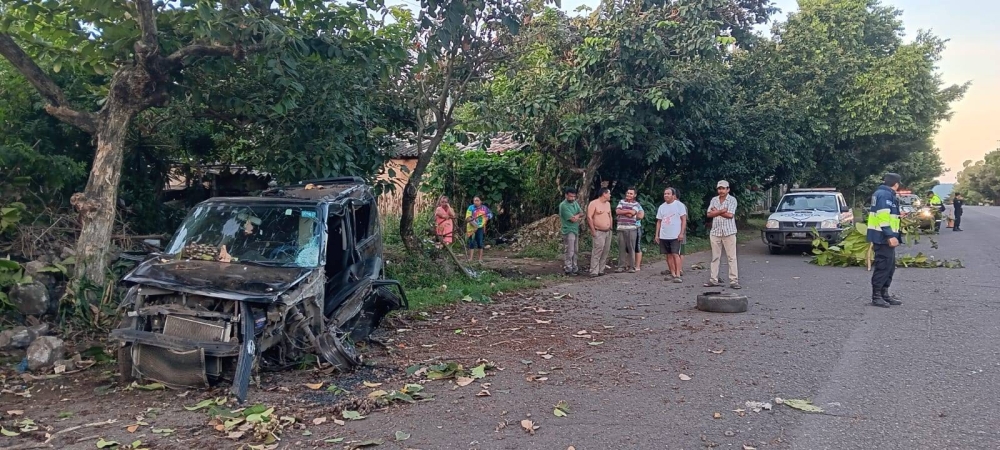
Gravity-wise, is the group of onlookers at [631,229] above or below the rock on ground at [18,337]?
above

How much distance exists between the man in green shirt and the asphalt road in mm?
3161

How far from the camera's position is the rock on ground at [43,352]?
23.1 ft

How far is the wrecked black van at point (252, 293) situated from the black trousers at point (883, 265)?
6.51 metres

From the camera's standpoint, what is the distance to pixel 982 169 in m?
96.8

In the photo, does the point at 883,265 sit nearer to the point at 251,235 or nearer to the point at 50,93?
the point at 251,235

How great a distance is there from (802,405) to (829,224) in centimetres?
1268

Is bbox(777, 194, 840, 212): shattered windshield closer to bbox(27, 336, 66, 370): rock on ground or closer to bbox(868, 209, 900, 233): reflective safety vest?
bbox(868, 209, 900, 233): reflective safety vest

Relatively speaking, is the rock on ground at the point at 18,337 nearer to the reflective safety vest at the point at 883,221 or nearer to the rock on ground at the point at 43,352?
the rock on ground at the point at 43,352

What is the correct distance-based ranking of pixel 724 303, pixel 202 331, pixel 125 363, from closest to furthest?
pixel 202 331 < pixel 125 363 < pixel 724 303

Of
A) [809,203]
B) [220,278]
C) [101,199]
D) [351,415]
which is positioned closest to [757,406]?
[351,415]

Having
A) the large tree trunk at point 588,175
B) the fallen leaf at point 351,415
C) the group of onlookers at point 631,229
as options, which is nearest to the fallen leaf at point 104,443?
→ the fallen leaf at point 351,415

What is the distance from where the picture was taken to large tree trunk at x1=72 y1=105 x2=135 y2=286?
8.53 metres

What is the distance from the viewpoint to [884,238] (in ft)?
32.8

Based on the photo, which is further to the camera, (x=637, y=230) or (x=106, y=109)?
(x=637, y=230)
